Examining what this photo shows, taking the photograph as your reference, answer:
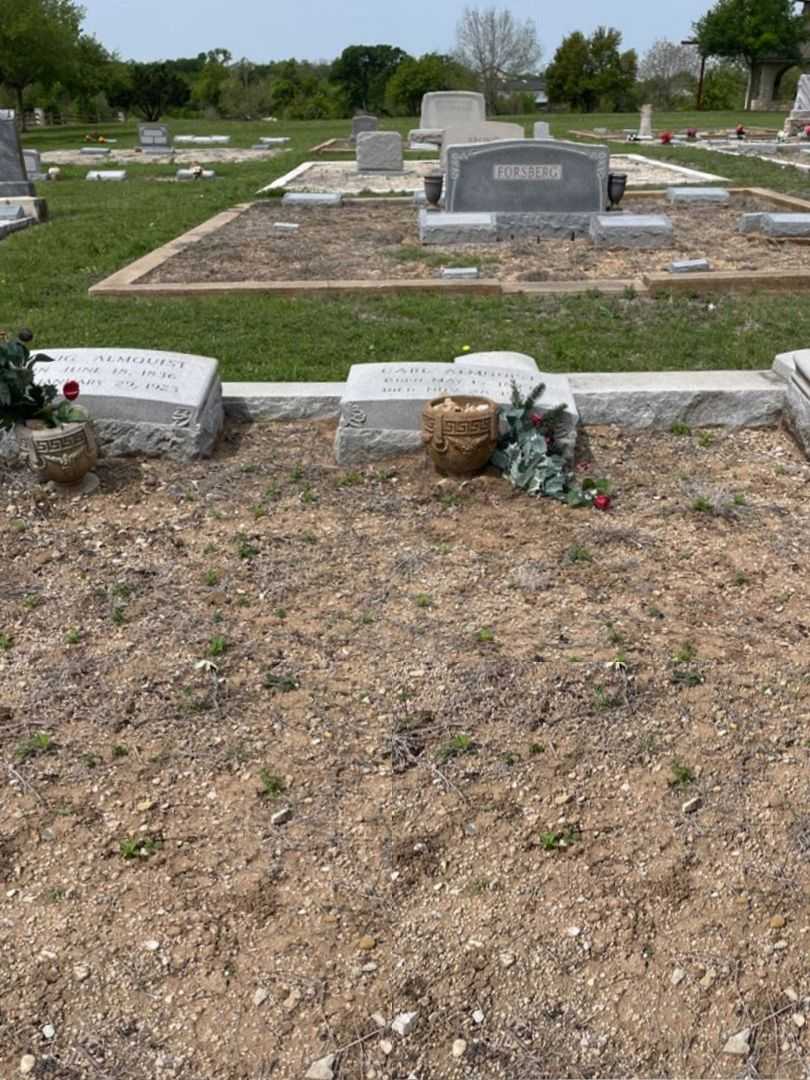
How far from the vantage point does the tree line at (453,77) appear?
48.5 m

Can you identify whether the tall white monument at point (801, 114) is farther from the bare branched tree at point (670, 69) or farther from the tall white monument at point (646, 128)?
the bare branched tree at point (670, 69)

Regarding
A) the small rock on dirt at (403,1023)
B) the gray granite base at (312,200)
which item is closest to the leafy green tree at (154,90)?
the gray granite base at (312,200)

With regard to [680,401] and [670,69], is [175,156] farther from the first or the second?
[670,69]

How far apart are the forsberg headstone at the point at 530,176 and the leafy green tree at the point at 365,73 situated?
4966 cm

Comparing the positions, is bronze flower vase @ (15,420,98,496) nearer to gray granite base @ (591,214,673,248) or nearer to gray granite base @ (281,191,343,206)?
gray granite base @ (591,214,673,248)

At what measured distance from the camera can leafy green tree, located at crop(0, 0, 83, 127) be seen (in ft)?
104

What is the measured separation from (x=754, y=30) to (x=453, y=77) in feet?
52.5

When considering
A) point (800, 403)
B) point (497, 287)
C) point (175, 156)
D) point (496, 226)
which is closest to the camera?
point (800, 403)

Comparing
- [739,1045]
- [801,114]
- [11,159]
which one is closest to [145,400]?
[739,1045]

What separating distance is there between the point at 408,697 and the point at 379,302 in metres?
5.36

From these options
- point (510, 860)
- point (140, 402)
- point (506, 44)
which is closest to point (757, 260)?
point (140, 402)

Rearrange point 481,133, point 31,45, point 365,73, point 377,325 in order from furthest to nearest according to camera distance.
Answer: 1. point 365,73
2. point 31,45
3. point 481,133
4. point 377,325

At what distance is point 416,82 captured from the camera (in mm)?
50844

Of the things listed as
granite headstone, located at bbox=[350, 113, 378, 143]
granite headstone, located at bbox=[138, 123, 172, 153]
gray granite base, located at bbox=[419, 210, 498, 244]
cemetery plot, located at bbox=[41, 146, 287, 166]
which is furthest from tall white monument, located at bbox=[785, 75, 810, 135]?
gray granite base, located at bbox=[419, 210, 498, 244]
